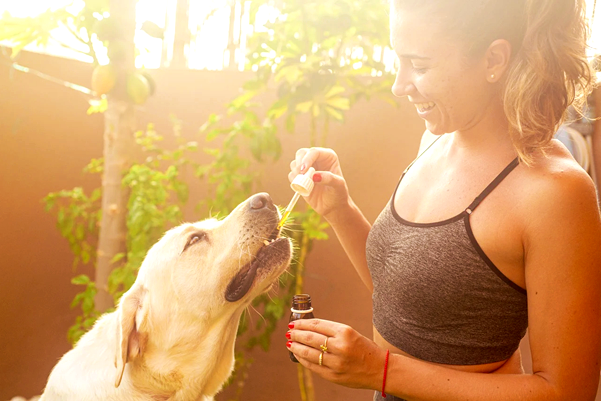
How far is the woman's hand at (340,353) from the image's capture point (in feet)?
3.50

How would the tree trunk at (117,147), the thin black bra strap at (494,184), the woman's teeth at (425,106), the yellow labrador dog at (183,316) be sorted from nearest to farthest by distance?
the thin black bra strap at (494,184)
the woman's teeth at (425,106)
the yellow labrador dog at (183,316)
the tree trunk at (117,147)

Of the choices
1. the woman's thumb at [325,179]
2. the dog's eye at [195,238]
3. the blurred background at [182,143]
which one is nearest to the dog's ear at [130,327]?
the dog's eye at [195,238]

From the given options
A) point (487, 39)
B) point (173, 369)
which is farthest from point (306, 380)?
point (487, 39)

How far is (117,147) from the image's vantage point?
236cm

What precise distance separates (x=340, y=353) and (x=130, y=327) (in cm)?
68

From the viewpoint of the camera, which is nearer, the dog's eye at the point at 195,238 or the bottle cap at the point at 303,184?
the bottle cap at the point at 303,184

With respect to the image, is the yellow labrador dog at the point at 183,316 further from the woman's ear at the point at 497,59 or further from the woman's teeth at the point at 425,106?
the woman's ear at the point at 497,59

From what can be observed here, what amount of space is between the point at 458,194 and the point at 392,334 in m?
0.39

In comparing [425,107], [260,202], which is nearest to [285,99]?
[260,202]

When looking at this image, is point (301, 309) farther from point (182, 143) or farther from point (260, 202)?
point (182, 143)

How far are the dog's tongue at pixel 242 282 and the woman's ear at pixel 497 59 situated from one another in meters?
0.84

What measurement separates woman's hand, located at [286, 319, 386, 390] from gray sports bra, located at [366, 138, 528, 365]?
184 millimetres

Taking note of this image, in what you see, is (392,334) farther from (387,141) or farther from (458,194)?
(387,141)

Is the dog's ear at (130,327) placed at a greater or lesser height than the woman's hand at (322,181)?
lesser
